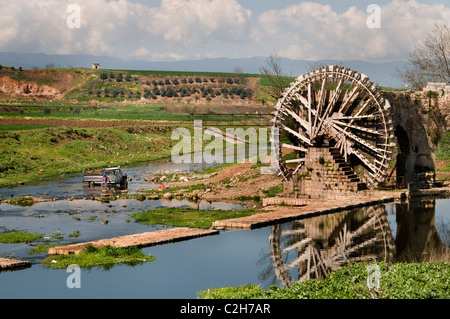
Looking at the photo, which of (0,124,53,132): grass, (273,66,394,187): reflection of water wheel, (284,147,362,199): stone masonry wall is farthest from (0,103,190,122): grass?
(284,147,362,199): stone masonry wall

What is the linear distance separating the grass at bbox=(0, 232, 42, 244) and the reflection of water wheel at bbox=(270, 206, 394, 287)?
987 centimetres

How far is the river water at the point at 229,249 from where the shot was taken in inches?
738

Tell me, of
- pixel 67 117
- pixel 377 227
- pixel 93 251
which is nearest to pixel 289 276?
pixel 93 251

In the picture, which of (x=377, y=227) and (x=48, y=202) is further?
(x=48, y=202)

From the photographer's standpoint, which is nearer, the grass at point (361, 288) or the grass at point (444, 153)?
the grass at point (361, 288)

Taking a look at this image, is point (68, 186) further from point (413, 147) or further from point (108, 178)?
point (413, 147)

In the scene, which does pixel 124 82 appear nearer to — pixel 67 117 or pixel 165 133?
pixel 67 117

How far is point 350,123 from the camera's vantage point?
36.9 meters

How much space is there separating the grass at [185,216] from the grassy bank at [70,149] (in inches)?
822

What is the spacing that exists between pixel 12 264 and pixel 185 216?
12.8 m

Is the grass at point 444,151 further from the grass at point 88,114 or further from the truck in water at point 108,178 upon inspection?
the grass at point 88,114

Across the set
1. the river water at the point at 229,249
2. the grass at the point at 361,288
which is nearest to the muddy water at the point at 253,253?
the river water at the point at 229,249

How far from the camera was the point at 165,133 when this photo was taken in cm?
9944
